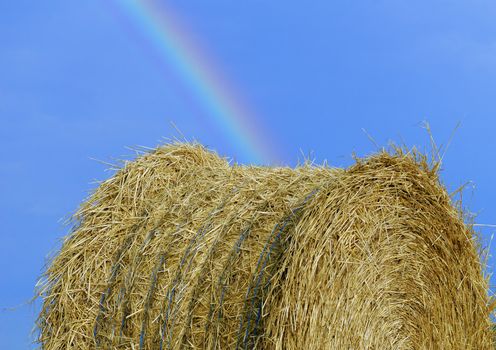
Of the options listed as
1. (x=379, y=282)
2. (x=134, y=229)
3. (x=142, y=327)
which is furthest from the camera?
(x=134, y=229)

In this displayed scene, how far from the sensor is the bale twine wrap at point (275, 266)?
4.64 metres

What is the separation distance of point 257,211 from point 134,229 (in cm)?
145

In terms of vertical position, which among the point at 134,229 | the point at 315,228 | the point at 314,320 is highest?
the point at 134,229

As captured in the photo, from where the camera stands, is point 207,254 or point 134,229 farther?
point 134,229

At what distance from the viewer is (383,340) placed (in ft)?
16.6

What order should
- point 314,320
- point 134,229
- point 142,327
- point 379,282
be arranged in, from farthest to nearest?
point 134,229, point 142,327, point 379,282, point 314,320

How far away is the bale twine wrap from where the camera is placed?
4.64 metres

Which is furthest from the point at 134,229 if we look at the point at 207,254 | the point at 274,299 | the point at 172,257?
the point at 274,299

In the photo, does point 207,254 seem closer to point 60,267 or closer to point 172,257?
point 172,257

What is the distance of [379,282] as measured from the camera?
500 centimetres

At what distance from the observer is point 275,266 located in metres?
4.69

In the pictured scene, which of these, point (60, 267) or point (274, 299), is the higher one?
point (60, 267)

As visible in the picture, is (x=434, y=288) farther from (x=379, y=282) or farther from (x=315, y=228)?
(x=315, y=228)

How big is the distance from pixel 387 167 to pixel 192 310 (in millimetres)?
1598
